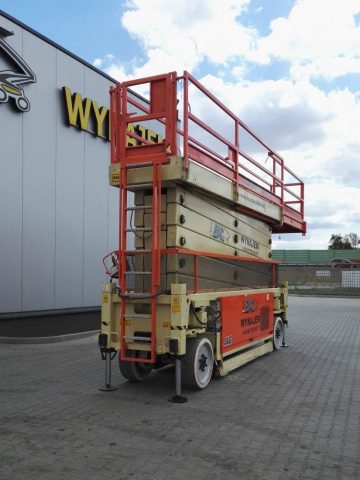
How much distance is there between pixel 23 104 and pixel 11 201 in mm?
2053

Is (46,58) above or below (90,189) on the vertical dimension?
above

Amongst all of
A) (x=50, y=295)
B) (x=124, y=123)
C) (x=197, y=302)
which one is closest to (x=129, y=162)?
(x=124, y=123)

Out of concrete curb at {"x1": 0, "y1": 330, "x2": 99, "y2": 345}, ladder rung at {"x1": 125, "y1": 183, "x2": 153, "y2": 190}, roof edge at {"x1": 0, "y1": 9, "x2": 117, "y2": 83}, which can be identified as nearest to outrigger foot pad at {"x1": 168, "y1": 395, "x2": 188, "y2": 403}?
ladder rung at {"x1": 125, "y1": 183, "x2": 153, "y2": 190}

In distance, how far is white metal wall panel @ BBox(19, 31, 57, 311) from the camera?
32.4 ft

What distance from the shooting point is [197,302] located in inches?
247

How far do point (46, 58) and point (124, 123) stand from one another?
16.7 ft

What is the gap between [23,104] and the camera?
976cm

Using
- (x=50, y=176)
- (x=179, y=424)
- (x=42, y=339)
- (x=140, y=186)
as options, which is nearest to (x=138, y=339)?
(x=179, y=424)

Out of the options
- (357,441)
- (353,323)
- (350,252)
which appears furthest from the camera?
(350,252)

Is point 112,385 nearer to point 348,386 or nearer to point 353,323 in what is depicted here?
point 348,386

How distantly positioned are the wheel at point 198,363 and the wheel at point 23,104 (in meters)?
6.28

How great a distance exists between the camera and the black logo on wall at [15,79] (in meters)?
9.36

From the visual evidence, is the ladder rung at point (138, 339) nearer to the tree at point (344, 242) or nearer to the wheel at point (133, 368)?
the wheel at point (133, 368)

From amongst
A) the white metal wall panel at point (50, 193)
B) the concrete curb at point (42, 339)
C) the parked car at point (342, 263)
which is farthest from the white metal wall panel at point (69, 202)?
the parked car at point (342, 263)
